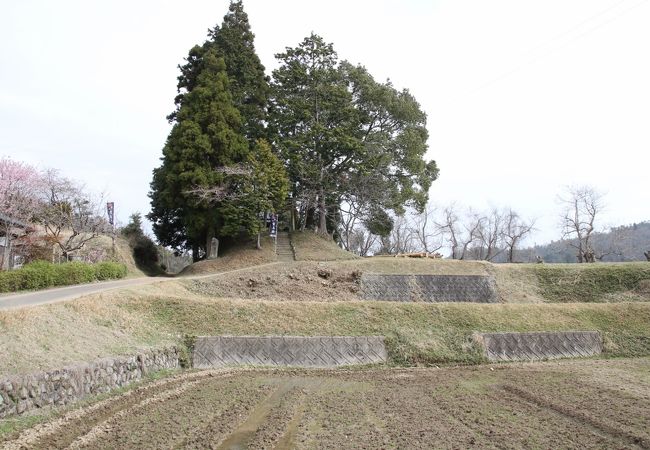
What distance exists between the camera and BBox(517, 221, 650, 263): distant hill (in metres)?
49.6

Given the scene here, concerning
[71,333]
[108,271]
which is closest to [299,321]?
[71,333]

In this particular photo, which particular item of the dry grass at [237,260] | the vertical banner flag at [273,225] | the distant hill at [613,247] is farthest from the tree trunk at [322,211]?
the distant hill at [613,247]

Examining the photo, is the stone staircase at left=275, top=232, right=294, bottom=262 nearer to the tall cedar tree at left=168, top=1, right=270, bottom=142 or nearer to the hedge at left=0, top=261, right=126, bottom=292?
the tall cedar tree at left=168, top=1, right=270, bottom=142

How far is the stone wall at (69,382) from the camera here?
7.02 metres

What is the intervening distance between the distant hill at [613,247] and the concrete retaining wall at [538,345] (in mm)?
30371

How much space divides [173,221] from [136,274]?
24.4ft

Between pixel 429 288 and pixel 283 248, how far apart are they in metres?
10.0

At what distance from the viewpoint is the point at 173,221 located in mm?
32688

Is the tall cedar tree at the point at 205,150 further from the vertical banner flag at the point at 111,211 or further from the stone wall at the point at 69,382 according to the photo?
the stone wall at the point at 69,382

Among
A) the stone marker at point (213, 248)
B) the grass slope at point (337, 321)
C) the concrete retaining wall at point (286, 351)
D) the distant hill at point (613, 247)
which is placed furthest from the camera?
the distant hill at point (613, 247)

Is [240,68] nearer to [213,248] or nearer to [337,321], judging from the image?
[213,248]

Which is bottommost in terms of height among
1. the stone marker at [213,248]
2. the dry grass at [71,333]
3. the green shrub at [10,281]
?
the dry grass at [71,333]

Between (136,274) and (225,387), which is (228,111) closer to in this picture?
(136,274)

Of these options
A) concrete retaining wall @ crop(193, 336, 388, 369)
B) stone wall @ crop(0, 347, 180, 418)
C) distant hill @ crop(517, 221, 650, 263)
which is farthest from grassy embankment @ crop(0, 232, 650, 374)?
distant hill @ crop(517, 221, 650, 263)
